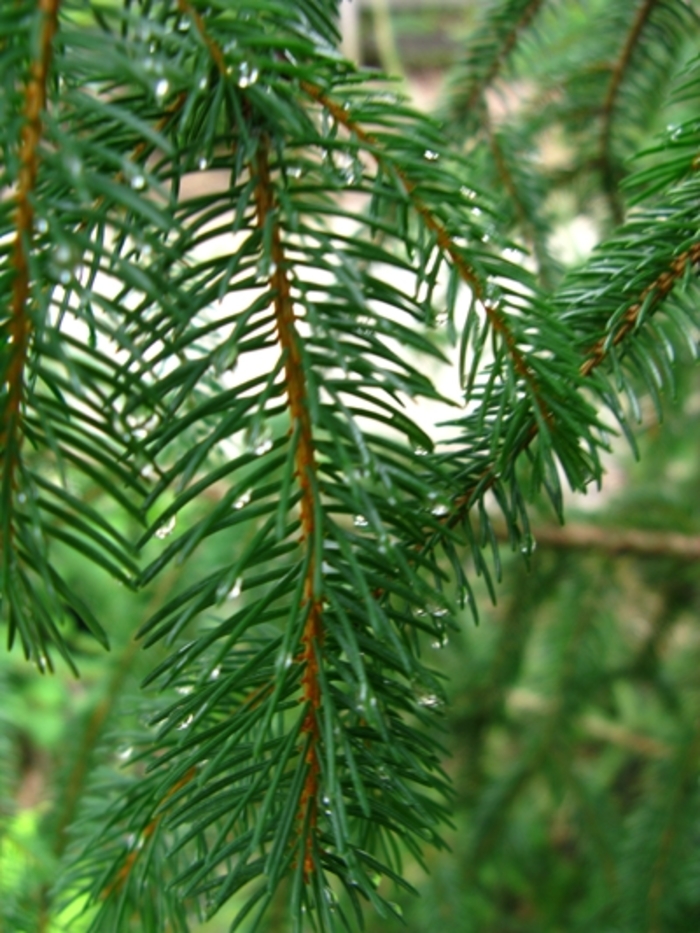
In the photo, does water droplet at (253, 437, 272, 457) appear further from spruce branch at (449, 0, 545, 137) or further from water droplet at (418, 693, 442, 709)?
spruce branch at (449, 0, 545, 137)

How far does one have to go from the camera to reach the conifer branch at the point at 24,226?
9.2 inches

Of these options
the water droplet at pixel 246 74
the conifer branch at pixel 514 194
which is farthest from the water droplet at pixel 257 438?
the conifer branch at pixel 514 194

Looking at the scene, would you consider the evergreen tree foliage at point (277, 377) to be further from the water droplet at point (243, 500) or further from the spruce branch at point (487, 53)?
the spruce branch at point (487, 53)

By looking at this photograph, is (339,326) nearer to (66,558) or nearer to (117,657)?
(117,657)

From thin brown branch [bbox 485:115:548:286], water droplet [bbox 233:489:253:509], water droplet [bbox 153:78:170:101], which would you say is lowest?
water droplet [bbox 233:489:253:509]

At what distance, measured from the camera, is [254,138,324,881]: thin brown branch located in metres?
0.28

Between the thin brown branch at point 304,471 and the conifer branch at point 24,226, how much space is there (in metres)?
0.07

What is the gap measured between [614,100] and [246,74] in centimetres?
55

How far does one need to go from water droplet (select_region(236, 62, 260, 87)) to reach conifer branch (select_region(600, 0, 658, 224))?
0.47 meters

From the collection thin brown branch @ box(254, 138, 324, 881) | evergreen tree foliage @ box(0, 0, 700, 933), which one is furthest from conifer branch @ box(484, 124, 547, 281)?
thin brown branch @ box(254, 138, 324, 881)

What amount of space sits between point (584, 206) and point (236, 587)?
67 cm

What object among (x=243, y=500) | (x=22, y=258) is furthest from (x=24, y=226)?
(x=243, y=500)

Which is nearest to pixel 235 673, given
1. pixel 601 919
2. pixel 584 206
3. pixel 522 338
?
pixel 522 338

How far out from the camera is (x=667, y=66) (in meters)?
0.71
